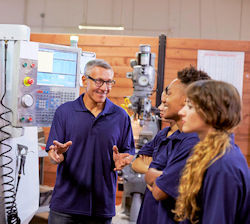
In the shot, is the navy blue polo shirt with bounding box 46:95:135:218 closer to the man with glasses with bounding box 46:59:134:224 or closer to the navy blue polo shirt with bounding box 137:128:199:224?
the man with glasses with bounding box 46:59:134:224

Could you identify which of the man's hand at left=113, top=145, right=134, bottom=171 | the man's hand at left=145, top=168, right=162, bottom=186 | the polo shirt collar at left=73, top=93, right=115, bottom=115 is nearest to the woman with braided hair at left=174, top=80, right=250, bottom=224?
the man's hand at left=145, top=168, right=162, bottom=186

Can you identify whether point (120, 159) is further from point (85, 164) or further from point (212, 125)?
point (212, 125)

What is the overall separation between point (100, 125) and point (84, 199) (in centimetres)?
42

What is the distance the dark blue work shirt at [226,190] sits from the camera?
1.02 meters

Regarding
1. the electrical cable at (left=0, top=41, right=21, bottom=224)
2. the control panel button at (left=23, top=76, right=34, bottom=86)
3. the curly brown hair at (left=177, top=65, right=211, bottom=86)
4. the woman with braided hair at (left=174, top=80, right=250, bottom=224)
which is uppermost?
the curly brown hair at (left=177, top=65, right=211, bottom=86)

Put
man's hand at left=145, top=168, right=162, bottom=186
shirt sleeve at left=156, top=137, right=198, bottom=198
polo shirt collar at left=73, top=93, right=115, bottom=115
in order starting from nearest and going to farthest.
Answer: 1. shirt sleeve at left=156, top=137, right=198, bottom=198
2. man's hand at left=145, top=168, right=162, bottom=186
3. polo shirt collar at left=73, top=93, right=115, bottom=115

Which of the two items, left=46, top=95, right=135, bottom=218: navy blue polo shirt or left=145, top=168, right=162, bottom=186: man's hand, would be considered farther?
left=46, top=95, right=135, bottom=218: navy blue polo shirt

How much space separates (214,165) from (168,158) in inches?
19.0

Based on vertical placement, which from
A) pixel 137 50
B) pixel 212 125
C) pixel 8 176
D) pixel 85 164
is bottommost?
pixel 8 176

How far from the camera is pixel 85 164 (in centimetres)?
199

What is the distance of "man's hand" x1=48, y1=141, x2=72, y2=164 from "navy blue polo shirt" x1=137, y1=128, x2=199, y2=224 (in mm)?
501

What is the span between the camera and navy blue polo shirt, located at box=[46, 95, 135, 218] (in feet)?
6.53

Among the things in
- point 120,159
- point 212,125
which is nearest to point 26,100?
point 120,159

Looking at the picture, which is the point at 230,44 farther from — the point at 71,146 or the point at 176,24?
the point at 176,24
